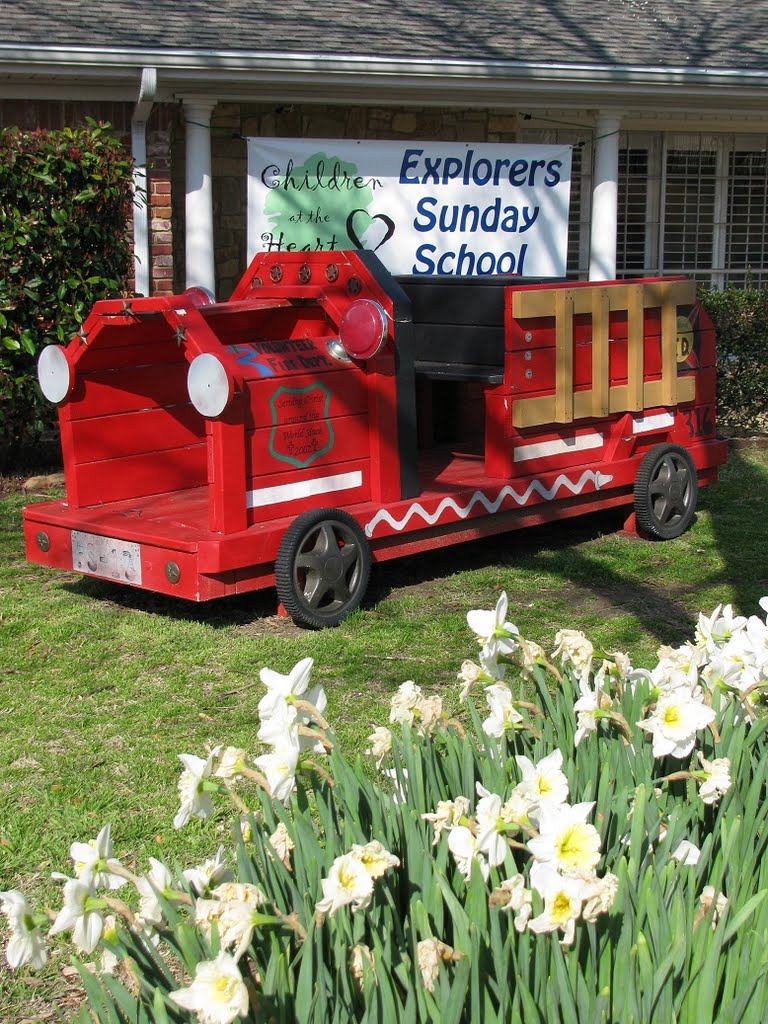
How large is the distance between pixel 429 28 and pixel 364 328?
6.88 m

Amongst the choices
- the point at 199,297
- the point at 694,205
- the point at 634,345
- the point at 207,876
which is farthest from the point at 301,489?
the point at 694,205

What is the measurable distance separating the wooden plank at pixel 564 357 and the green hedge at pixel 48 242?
346 centimetres

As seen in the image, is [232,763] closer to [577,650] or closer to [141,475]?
[577,650]

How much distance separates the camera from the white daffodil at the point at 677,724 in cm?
248

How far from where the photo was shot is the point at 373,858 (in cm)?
201

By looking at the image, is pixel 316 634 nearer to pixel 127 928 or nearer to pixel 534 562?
pixel 534 562

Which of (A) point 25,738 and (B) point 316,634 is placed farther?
(B) point 316,634

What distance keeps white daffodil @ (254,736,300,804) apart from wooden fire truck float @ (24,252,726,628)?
3.15 m

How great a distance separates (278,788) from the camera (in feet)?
7.73

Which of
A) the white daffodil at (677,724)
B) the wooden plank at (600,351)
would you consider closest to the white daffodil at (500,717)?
the white daffodil at (677,724)

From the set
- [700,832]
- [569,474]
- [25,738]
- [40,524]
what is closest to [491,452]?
[569,474]

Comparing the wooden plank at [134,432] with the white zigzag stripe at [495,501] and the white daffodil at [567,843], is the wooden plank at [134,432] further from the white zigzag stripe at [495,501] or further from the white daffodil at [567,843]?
the white daffodil at [567,843]

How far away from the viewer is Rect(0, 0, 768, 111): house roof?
1003 centimetres

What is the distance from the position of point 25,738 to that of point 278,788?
2538 millimetres
